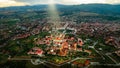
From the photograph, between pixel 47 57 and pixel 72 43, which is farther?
pixel 72 43

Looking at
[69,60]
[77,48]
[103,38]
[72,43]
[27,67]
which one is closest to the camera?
[27,67]

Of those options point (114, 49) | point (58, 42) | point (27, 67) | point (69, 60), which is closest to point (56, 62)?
point (69, 60)

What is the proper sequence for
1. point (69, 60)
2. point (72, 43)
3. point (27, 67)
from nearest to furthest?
point (27, 67) < point (69, 60) < point (72, 43)

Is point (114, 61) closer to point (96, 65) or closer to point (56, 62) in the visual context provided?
point (96, 65)

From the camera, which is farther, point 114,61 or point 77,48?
point 77,48

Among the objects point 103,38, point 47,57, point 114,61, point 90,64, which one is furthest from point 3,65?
point 103,38

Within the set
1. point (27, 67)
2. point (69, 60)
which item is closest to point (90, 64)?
point (69, 60)

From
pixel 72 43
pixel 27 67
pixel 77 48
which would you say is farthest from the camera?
pixel 72 43

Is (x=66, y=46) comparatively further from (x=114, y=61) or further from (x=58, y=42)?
(x=114, y=61)
